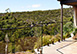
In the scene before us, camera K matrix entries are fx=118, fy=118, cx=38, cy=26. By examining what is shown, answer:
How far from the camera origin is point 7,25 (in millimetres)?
19875

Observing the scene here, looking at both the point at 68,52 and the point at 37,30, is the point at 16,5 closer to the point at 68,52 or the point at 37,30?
the point at 37,30

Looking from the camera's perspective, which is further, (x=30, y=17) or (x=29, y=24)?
(x=30, y=17)

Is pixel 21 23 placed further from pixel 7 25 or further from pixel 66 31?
pixel 66 31

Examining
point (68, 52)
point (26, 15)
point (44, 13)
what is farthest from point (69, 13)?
point (68, 52)

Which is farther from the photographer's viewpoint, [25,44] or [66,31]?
[25,44]

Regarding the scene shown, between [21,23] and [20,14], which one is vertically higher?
[20,14]

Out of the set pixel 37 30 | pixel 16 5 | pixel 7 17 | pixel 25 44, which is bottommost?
pixel 25 44

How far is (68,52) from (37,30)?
1034 centimetres

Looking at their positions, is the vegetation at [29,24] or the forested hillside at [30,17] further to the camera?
the forested hillside at [30,17]

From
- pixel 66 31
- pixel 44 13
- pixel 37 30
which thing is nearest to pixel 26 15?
pixel 44 13

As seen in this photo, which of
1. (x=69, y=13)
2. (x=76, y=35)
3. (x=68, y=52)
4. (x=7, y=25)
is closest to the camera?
(x=68, y=52)

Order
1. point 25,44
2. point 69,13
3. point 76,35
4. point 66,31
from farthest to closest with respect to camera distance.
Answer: point 69,13 < point 25,44 < point 66,31 < point 76,35

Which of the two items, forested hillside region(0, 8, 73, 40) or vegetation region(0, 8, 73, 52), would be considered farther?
forested hillside region(0, 8, 73, 40)

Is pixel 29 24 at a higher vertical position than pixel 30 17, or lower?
lower
